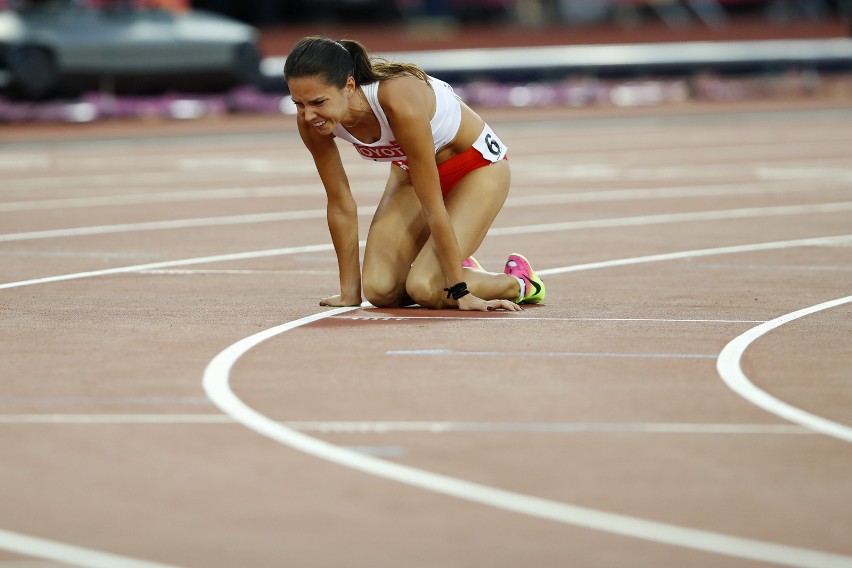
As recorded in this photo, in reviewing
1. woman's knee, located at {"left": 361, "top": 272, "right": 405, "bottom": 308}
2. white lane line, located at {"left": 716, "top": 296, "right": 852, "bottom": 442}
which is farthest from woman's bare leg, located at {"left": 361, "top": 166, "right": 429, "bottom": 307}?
white lane line, located at {"left": 716, "top": 296, "right": 852, "bottom": 442}

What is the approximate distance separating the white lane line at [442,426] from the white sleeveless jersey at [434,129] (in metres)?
2.86

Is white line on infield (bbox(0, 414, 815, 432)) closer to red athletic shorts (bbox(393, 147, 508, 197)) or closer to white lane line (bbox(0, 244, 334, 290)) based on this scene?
red athletic shorts (bbox(393, 147, 508, 197))

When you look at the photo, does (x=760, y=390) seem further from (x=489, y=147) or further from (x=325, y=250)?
(x=325, y=250)

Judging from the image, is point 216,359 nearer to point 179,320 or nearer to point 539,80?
point 179,320

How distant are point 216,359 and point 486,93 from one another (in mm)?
26873

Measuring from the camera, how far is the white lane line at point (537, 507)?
178 inches

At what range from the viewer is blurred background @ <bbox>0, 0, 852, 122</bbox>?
28.8m

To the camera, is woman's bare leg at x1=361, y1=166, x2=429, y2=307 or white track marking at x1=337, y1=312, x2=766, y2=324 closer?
white track marking at x1=337, y1=312, x2=766, y2=324

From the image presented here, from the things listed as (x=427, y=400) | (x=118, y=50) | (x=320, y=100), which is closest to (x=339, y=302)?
(x=320, y=100)

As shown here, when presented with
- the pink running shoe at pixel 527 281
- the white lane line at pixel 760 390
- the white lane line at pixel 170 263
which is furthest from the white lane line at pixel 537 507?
the white lane line at pixel 170 263

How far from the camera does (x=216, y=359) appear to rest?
730 cm

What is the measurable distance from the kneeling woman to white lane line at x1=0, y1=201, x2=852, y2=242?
3.60 m

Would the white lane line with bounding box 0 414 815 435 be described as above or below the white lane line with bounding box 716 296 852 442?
above

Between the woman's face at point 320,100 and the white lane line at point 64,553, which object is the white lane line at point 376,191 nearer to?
the woman's face at point 320,100
